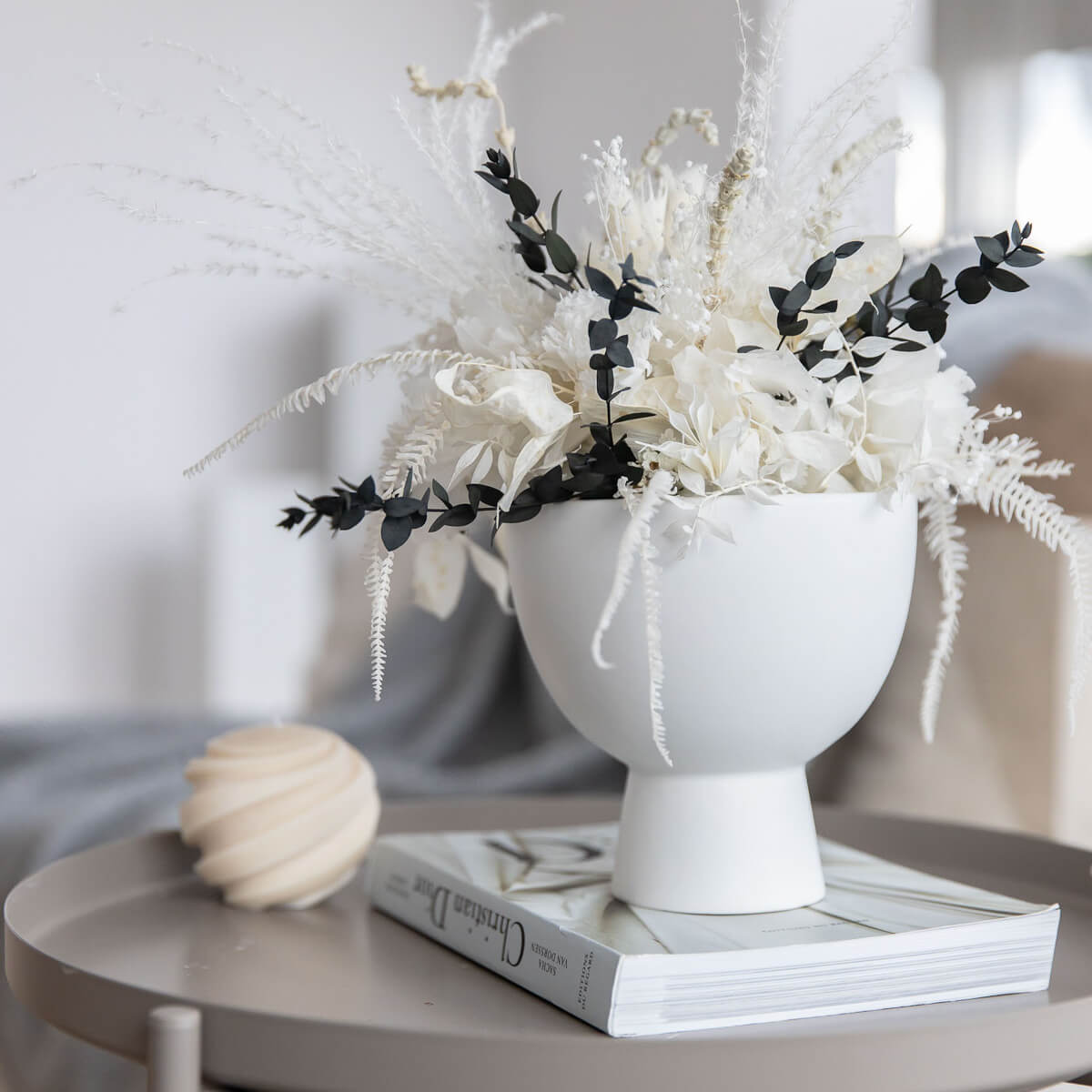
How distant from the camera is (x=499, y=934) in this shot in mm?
616

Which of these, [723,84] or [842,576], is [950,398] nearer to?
[842,576]

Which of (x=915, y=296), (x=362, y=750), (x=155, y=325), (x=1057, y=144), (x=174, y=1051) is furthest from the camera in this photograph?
(x=1057, y=144)

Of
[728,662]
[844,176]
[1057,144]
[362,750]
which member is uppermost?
[1057,144]

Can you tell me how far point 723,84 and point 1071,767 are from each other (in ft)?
4.56

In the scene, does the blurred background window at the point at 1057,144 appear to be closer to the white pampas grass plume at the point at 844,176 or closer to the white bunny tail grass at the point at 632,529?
the white pampas grass plume at the point at 844,176

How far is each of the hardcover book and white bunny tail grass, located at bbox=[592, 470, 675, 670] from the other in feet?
0.40

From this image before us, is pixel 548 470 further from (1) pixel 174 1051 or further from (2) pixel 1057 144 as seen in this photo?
(2) pixel 1057 144

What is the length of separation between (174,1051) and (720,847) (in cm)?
26

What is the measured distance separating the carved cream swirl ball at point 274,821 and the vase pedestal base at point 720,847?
187mm

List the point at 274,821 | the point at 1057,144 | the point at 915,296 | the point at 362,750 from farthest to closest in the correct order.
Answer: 1. the point at 1057,144
2. the point at 362,750
3. the point at 274,821
4. the point at 915,296

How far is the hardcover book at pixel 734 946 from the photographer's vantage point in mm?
515

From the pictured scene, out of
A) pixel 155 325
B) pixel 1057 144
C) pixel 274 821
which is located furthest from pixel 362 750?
pixel 1057 144

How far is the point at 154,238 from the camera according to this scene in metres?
2.91

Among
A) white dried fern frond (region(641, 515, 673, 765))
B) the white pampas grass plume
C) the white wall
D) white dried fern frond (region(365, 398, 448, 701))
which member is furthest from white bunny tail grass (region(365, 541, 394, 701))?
the white wall
